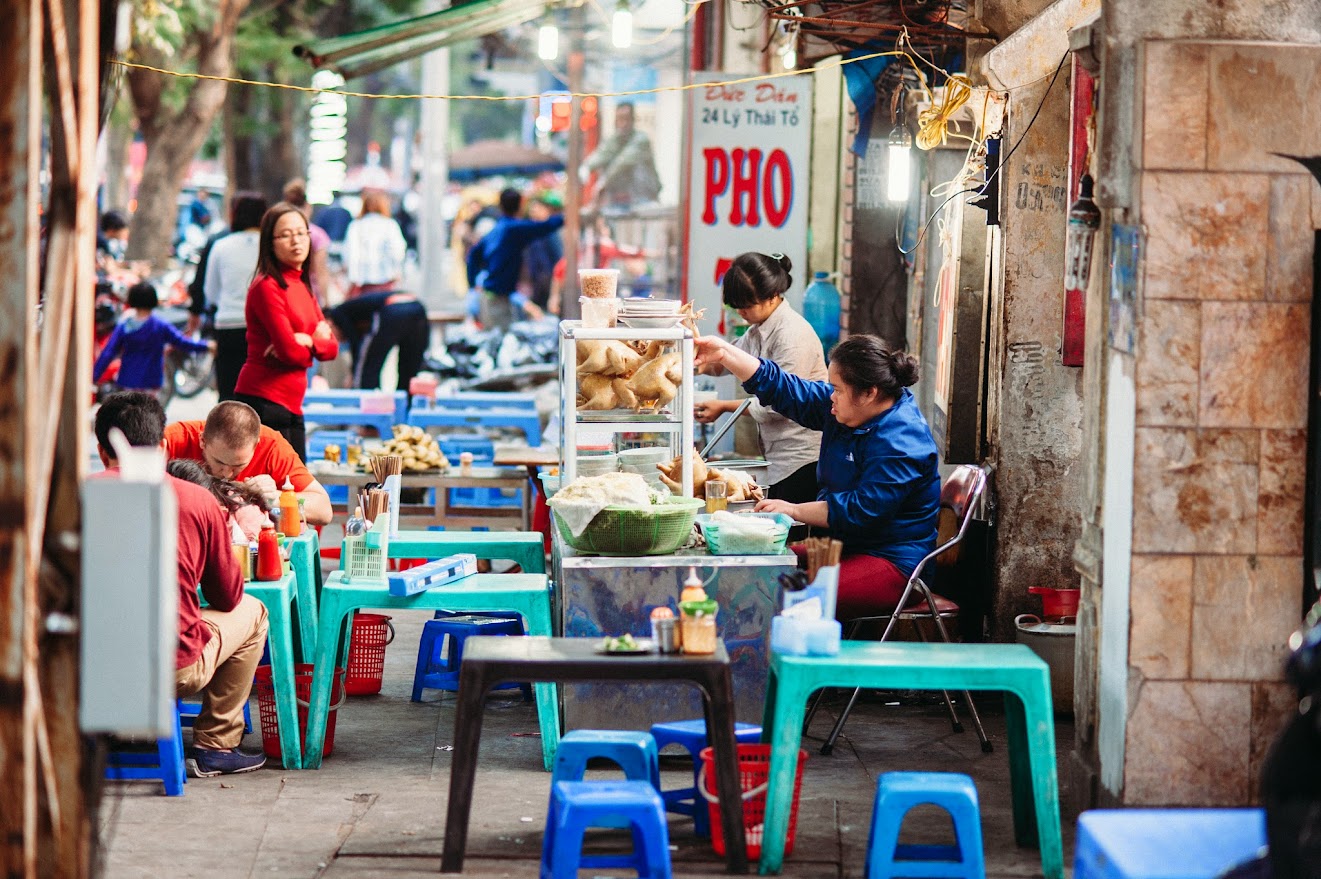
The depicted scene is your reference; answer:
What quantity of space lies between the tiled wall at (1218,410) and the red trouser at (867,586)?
163cm

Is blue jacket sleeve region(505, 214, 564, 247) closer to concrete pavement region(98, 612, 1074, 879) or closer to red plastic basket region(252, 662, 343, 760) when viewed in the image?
concrete pavement region(98, 612, 1074, 879)

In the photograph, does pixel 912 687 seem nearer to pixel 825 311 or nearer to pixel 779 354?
pixel 779 354

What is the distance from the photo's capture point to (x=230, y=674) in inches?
240

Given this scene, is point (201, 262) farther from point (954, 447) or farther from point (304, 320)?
point (954, 447)

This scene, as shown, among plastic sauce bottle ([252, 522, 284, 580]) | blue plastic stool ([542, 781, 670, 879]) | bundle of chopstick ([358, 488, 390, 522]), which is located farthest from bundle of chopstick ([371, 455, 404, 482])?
blue plastic stool ([542, 781, 670, 879])

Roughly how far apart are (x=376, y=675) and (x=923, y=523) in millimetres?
2507

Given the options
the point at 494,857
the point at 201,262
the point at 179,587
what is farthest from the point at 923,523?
the point at 201,262

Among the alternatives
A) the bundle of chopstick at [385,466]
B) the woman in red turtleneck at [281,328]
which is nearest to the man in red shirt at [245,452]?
the bundle of chopstick at [385,466]

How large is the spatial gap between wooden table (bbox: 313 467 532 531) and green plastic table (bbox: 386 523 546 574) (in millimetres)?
2366

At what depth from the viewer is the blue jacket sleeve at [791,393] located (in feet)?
24.2

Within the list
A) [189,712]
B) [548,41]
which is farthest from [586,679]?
[548,41]

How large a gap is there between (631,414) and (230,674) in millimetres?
1821

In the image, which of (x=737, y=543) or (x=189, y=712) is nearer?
(x=737, y=543)

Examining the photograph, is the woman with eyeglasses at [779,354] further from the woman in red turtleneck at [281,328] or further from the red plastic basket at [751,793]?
the red plastic basket at [751,793]
